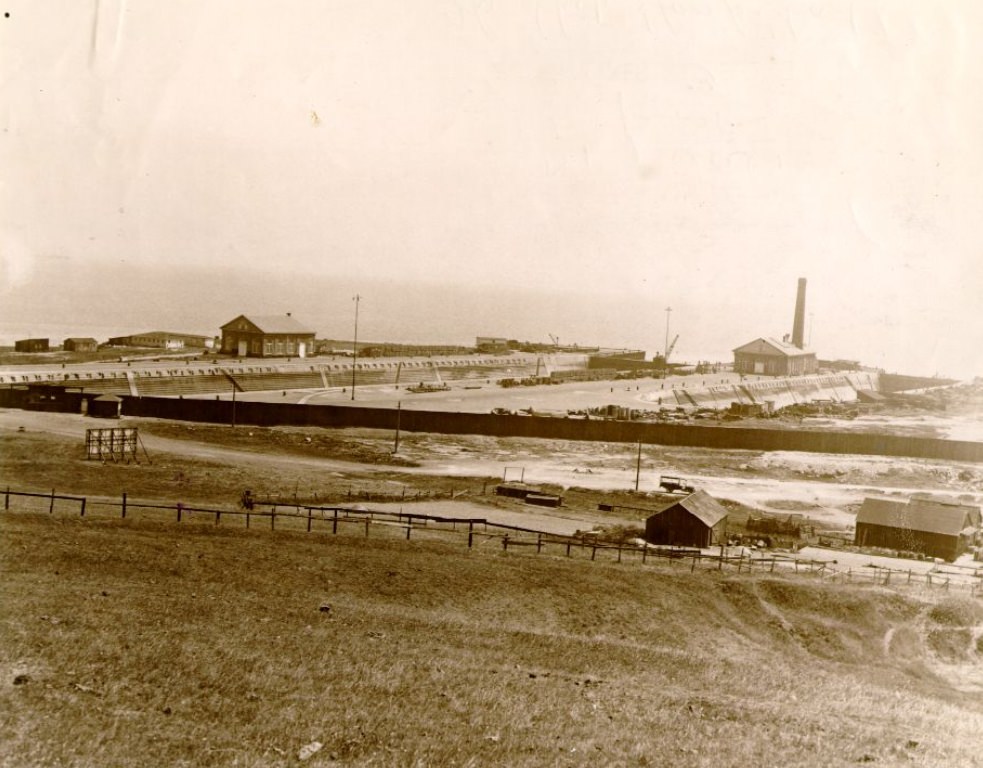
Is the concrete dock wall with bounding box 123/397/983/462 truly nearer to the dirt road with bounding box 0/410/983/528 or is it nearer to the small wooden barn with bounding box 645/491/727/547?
the dirt road with bounding box 0/410/983/528

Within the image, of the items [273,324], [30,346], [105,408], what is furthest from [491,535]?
[30,346]

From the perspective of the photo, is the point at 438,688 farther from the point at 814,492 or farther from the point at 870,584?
the point at 814,492

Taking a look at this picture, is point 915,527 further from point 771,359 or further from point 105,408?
point 771,359

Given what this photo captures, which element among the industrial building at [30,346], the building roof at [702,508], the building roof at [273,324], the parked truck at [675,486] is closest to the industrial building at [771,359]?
the building roof at [273,324]

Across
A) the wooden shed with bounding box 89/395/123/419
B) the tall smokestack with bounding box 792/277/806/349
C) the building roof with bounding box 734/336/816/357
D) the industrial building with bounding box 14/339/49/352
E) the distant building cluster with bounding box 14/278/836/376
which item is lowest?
the wooden shed with bounding box 89/395/123/419

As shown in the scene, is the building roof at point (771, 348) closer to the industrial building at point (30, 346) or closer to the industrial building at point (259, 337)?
the industrial building at point (259, 337)

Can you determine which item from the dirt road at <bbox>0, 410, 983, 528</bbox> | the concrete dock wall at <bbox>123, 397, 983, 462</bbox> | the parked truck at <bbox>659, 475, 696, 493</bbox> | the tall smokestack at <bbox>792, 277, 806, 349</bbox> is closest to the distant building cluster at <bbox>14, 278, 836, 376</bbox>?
the tall smokestack at <bbox>792, 277, 806, 349</bbox>
